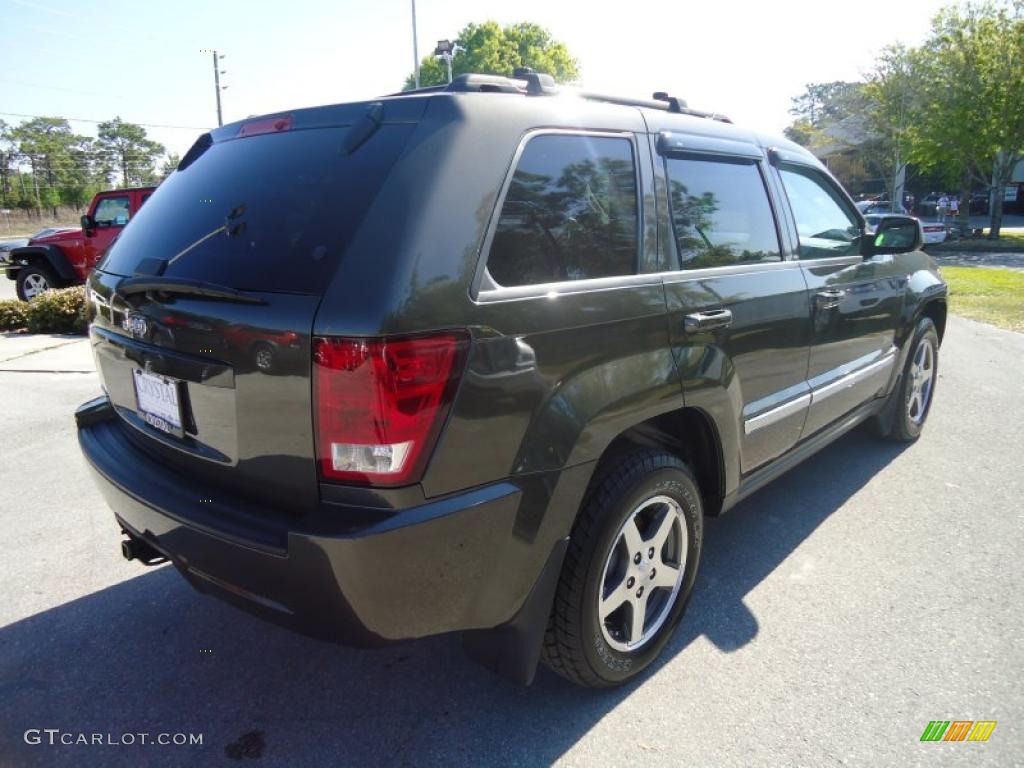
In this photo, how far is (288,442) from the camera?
183cm

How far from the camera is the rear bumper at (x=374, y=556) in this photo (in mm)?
1712

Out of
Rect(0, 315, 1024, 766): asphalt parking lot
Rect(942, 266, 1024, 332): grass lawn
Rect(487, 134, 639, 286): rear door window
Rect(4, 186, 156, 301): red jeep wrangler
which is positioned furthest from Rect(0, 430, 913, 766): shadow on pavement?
Rect(4, 186, 156, 301): red jeep wrangler

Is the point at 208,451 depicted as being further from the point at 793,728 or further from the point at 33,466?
the point at 33,466

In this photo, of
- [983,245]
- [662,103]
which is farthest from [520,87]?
[983,245]

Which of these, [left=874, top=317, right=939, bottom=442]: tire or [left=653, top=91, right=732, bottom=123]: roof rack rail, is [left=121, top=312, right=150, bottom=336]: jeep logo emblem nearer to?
[left=653, top=91, right=732, bottom=123]: roof rack rail

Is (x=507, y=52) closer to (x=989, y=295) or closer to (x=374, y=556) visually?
(x=989, y=295)

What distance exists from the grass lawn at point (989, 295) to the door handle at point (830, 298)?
25.1 feet

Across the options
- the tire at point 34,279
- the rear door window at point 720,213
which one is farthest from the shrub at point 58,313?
the rear door window at point 720,213

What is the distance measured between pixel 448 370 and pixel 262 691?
1464mm

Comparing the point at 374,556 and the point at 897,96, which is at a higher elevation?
the point at 897,96

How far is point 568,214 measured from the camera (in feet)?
7.06

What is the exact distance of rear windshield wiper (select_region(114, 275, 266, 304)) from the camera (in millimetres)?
1873

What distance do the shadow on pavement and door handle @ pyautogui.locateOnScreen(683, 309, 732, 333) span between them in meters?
1.20

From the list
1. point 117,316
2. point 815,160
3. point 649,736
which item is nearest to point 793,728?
point 649,736
